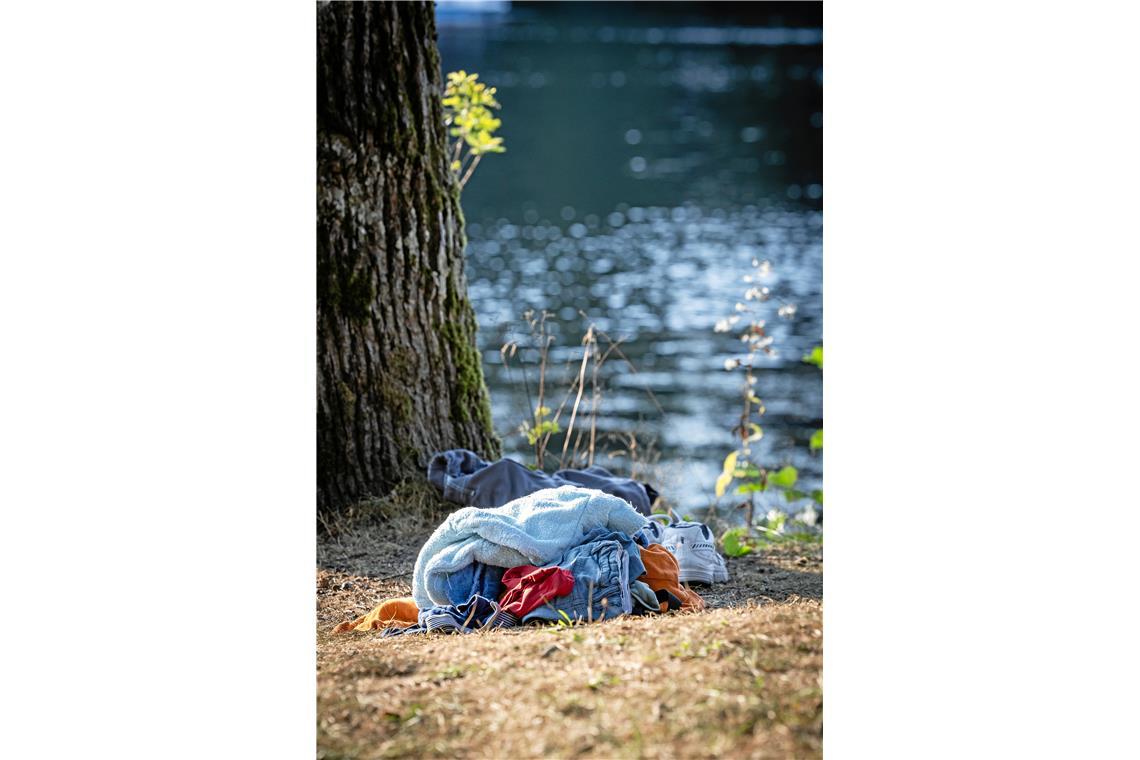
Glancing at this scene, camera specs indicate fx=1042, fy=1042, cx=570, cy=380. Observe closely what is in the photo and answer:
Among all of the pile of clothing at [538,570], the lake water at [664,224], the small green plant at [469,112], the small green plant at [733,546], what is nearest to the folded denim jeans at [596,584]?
the pile of clothing at [538,570]

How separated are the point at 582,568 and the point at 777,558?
4.85 feet

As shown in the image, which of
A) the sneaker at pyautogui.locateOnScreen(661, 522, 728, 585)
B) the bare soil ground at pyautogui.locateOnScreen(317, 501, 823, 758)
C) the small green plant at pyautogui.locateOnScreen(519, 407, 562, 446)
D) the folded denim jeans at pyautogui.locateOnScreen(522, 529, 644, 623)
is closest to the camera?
the bare soil ground at pyautogui.locateOnScreen(317, 501, 823, 758)

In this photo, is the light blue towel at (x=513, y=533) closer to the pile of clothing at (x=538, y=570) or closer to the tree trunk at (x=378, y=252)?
the pile of clothing at (x=538, y=570)

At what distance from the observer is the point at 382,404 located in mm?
4469

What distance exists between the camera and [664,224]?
15023mm

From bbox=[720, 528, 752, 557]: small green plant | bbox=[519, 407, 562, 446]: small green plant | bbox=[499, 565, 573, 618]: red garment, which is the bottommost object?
bbox=[720, 528, 752, 557]: small green plant

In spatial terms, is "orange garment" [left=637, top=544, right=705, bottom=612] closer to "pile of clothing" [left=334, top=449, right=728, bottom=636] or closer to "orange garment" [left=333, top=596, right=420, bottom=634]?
"pile of clothing" [left=334, top=449, right=728, bottom=636]

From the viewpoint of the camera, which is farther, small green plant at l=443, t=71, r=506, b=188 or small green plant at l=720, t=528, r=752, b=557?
small green plant at l=443, t=71, r=506, b=188

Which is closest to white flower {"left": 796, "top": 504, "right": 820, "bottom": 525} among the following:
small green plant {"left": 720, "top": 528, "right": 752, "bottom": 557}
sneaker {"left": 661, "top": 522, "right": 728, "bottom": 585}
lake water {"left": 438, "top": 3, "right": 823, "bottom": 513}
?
lake water {"left": 438, "top": 3, "right": 823, "bottom": 513}

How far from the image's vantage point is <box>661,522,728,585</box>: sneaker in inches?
141

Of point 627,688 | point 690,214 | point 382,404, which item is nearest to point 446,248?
point 382,404

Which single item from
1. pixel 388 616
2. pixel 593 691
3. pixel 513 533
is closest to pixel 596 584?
pixel 513 533
